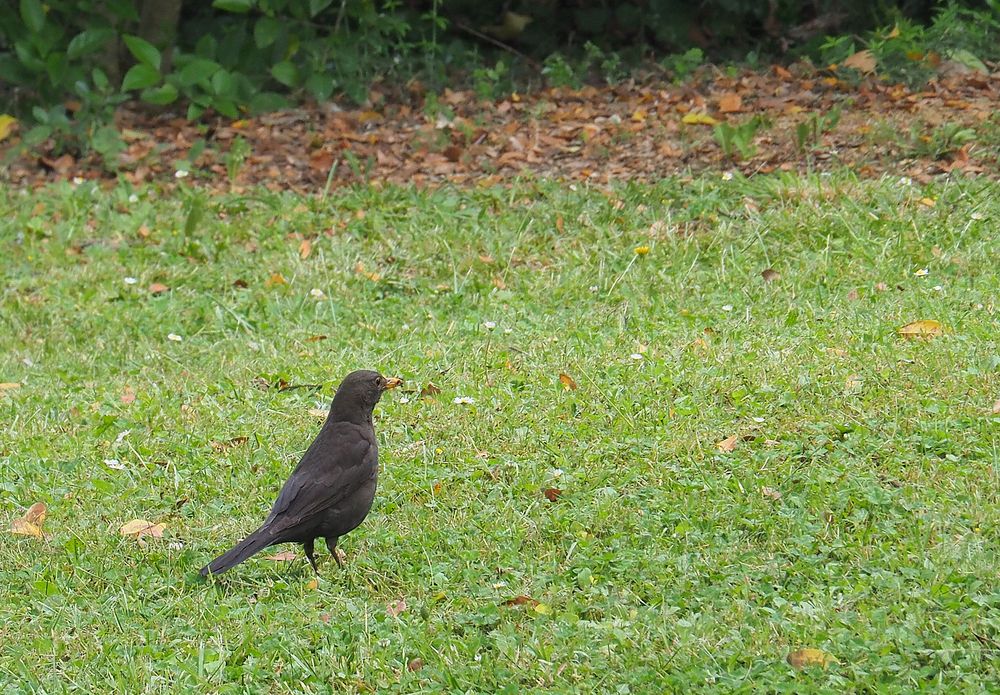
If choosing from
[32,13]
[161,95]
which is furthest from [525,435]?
[32,13]

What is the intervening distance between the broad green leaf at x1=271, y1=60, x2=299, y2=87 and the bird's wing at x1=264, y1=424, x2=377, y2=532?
575cm

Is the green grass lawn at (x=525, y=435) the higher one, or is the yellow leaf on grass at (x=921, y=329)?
the yellow leaf on grass at (x=921, y=329)

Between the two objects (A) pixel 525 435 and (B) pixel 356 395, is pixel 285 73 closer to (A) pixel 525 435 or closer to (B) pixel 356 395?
(A) pixel 525 435

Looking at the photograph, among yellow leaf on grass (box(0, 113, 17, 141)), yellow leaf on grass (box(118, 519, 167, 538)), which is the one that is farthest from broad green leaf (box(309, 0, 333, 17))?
yellow leaf on grass (box(118, 519, 167, 538))

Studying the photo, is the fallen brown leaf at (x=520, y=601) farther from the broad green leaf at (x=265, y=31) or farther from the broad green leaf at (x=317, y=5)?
the broad green leaf at (x=265, y=31)

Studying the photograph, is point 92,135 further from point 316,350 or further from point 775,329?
point 775,329

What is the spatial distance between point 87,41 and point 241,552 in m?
6.55

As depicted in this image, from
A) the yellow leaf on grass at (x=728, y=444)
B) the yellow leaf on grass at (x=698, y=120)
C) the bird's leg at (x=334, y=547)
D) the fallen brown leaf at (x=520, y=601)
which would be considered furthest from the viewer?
the yellow leaf on grass at (x=698, y=120)

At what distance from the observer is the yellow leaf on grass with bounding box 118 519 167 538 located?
4664 mm

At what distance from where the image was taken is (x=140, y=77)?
365 inches

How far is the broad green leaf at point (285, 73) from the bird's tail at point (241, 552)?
245 inches

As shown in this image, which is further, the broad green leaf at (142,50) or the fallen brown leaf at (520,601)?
the broad green leaf at (142,50)

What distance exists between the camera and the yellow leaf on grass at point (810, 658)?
3.48 meters

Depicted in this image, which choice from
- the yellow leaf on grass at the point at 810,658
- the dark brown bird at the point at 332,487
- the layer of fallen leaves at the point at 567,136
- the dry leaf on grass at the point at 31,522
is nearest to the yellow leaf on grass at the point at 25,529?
the dry leaf on grass at the point at 31,522
